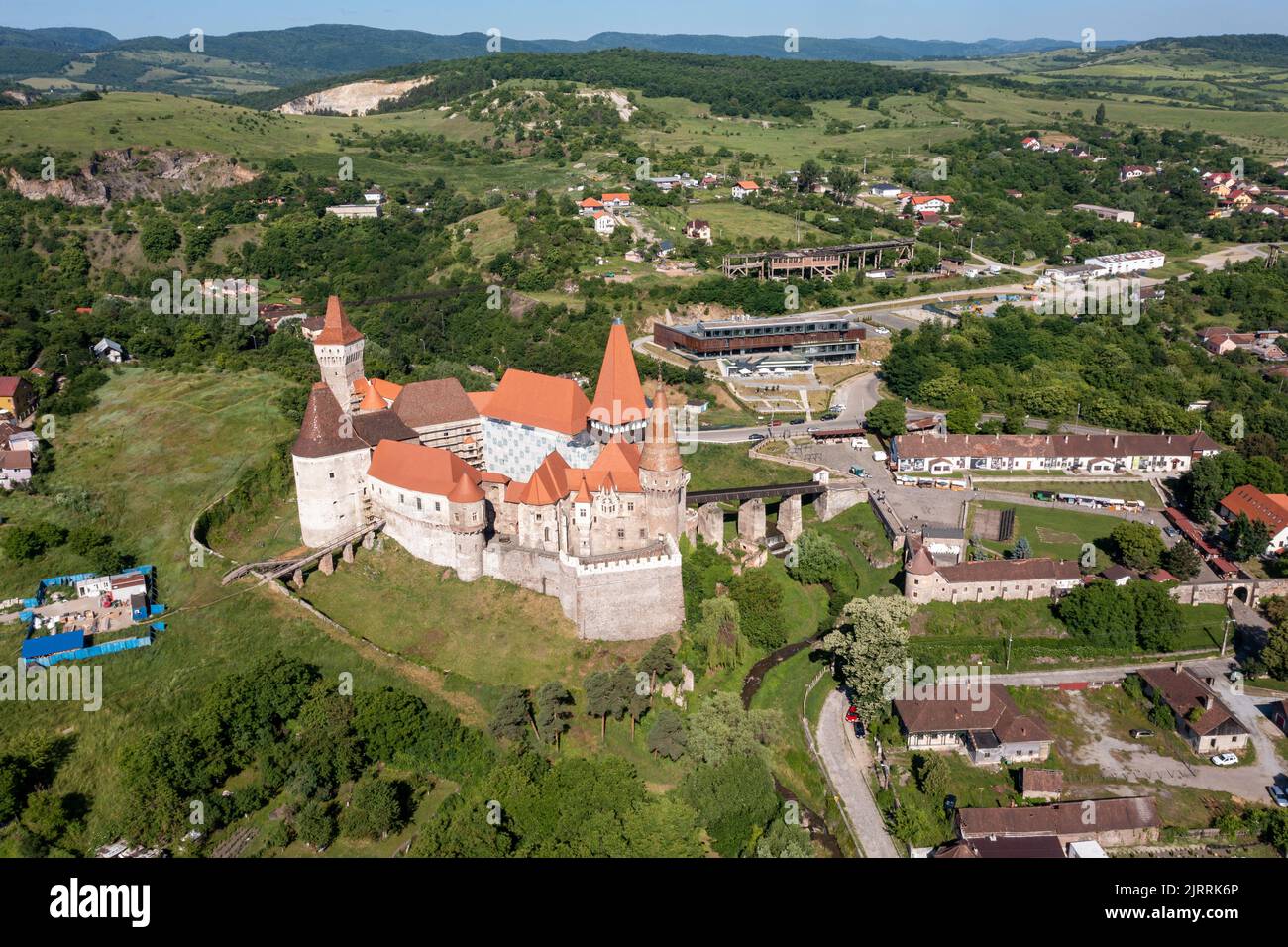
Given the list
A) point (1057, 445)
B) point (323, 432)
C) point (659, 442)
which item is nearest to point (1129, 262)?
point (1057, 445)

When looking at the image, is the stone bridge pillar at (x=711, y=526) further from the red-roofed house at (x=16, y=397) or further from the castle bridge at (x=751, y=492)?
the red-roofed house at (x=16, y=397)

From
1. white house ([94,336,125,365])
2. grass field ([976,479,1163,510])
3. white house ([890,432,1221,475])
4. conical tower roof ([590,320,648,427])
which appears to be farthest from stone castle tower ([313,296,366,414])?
grass field ([976,479,1163,510])

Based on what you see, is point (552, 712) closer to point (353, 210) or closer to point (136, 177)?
point (353, 210)

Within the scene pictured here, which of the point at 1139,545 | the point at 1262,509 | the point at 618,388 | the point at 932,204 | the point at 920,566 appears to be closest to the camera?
the point at 618,388

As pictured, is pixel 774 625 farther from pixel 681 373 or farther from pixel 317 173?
pixel 317 173

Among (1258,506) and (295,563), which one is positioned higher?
(1258,506)

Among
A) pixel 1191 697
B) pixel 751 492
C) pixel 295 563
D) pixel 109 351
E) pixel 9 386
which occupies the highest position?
pixel 109 351

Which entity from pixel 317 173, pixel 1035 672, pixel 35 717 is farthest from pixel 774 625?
pixel 317 173
